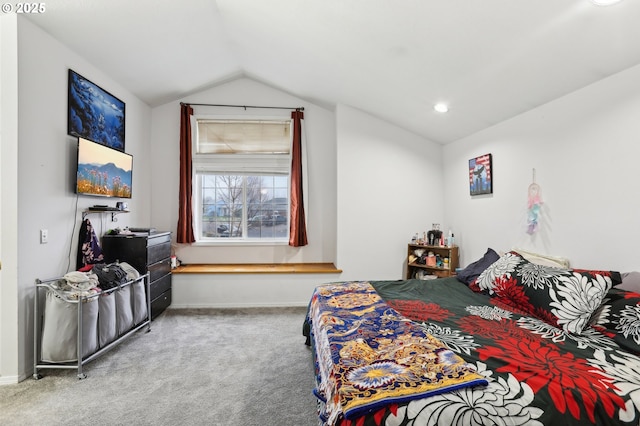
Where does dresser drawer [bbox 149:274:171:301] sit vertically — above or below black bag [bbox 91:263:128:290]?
below

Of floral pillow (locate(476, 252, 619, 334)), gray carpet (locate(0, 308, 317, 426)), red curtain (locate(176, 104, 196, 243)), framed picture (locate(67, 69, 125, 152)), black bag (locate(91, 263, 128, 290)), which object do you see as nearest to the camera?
floral pillow (locate(476, 252, 619, 334))

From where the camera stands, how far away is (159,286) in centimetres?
360

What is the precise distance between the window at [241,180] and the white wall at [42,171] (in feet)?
5.55

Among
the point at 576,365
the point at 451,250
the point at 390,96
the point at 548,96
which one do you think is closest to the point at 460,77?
the point at 548,96

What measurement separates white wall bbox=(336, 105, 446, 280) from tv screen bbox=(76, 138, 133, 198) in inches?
105

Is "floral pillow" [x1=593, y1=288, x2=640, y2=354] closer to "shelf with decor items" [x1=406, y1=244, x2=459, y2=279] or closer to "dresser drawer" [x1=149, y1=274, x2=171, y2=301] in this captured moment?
"shelf with decor items" [x1=406, y1=244, x2=459, y2=279]

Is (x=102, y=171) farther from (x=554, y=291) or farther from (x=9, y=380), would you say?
(x=554, y=291)

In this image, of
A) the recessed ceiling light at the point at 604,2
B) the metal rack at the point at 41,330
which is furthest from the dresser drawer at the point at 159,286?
the recessed ceiling light at the point at 604,2

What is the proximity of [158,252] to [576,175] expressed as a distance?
4229 millimetres

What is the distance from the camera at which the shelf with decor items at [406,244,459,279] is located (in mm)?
3824

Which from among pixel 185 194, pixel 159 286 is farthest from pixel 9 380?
pixel 185 194

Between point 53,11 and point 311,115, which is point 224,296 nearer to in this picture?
point 311,115

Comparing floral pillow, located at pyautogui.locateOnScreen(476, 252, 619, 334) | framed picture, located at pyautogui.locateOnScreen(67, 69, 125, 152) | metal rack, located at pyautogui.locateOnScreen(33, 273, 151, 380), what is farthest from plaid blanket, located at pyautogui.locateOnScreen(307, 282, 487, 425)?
framed picture, located at pyautogui.locateOnScreen(67, 69, 125, 152)

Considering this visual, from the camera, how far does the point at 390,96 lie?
3.56 m
